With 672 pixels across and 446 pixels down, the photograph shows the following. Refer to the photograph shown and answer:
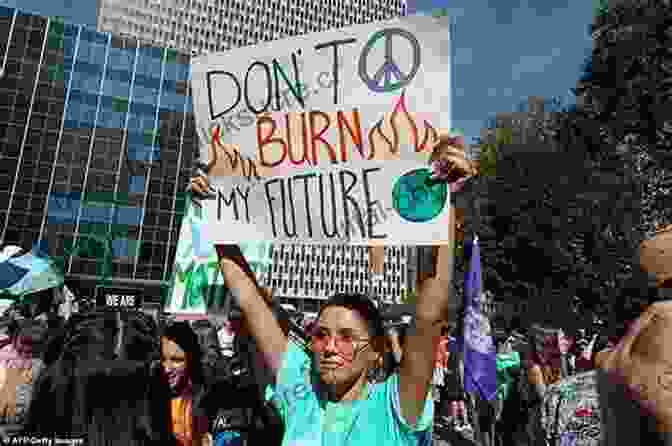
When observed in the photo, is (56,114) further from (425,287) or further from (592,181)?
(425,287)

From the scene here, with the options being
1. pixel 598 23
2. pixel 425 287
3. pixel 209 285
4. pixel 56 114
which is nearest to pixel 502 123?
pixel 598 23

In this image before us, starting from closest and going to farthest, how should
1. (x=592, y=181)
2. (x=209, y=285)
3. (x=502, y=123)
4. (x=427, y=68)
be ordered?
(x=427, y=68)
(x=209, y=285)
(x=592, y=181)
(x=502, y=123)

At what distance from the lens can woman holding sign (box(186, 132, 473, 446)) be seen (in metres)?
1.85

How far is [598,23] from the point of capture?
23141mm

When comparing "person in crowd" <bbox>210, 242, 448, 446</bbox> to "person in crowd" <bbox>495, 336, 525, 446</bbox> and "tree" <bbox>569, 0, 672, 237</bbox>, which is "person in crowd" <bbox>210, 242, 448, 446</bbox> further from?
"tree" <bbox>569, 0, 672, 237</bbox>

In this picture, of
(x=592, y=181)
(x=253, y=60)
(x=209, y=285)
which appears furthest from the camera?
(x=592, y=181)

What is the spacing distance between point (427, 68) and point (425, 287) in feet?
3.30

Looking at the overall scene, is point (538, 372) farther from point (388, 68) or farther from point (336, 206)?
point (388, 68)

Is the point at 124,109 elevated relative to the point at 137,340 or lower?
elevated

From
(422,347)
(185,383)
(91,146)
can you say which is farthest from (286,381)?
(91,146)

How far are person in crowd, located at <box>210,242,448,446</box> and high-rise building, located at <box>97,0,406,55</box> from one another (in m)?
104

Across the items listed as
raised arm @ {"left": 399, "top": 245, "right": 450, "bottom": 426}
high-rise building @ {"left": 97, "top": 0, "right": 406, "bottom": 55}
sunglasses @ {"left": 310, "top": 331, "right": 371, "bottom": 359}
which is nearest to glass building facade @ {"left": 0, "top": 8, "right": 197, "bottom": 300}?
sunglasses @ {"left": 310, "top": 331, "right": 371, "bottom": 359}

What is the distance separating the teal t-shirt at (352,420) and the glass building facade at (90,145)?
1784 inches

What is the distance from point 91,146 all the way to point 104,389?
160ft
